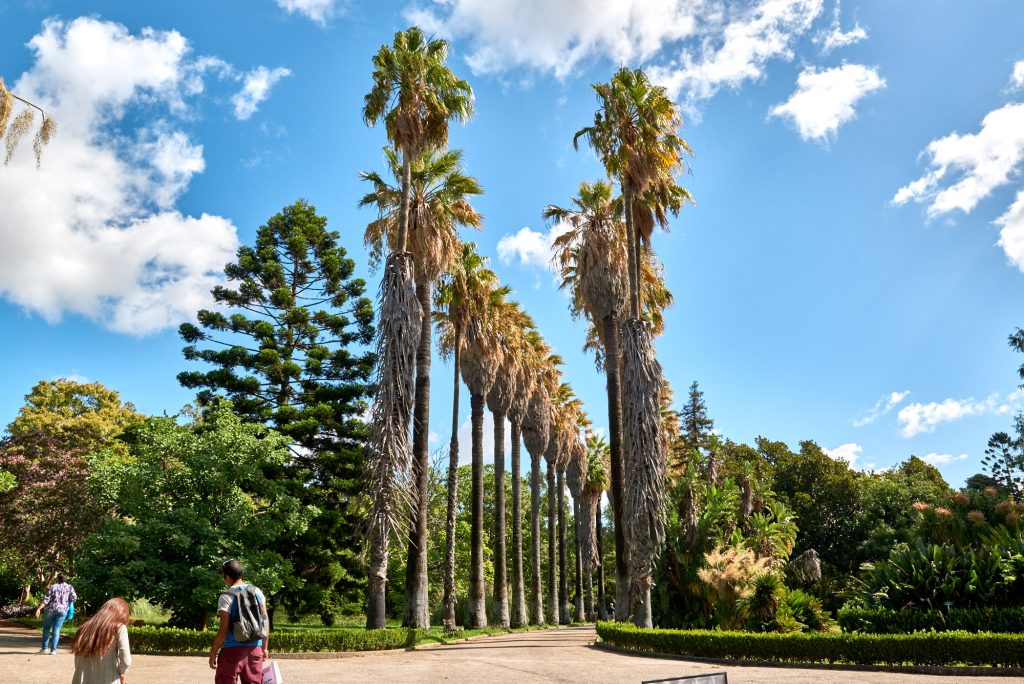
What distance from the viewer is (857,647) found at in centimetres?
1338

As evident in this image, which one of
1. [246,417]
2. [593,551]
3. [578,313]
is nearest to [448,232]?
[578,313]

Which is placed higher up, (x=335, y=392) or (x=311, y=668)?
(x=335, y=392)

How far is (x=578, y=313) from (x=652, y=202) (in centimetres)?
481

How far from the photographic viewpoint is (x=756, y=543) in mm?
23391

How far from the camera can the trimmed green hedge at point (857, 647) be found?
486 inches

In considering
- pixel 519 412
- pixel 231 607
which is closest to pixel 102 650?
pixel 231 607

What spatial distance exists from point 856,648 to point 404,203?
1526cm

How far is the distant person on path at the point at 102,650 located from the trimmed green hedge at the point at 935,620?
14.8 meters

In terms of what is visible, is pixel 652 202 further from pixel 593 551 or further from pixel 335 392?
pixel 593 551

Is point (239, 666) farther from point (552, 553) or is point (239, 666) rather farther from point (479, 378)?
point (552, 553)

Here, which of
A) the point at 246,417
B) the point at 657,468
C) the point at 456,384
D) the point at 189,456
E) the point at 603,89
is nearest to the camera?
the point at 657,468

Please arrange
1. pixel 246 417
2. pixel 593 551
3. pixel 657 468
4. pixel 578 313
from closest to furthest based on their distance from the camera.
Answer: pixel 657 468 → pixel 578 313 → pixel 246 417 → pixel 593 551

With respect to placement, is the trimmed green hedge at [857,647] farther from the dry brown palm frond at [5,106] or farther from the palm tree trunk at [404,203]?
the dry brown palm frond at [5,106]

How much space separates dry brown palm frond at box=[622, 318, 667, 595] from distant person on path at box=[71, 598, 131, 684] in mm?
15012
